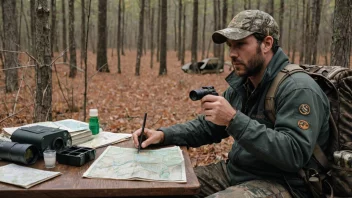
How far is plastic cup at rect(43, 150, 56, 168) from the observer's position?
6.37ft

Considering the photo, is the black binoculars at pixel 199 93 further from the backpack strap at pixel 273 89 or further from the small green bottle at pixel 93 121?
the small green bottle at pixel 93 121

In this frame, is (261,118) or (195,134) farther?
(195,134)

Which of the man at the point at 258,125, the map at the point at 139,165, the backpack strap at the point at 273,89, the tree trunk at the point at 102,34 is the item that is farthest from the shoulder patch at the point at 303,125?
the tree trunk at the point at 102,34

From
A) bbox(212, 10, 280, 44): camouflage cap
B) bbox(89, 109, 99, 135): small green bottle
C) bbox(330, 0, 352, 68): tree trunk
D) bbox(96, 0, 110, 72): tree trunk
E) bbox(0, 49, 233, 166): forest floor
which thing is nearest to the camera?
bbox(212, 10, 280, 44): camouflage cap

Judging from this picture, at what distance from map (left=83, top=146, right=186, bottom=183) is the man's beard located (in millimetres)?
816

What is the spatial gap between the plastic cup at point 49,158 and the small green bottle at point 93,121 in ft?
2.42

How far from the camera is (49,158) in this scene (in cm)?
194

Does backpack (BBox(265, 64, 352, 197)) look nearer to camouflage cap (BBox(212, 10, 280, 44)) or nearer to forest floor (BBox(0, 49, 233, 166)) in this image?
camouflage cap (BBox(212, 10, 280, 44))

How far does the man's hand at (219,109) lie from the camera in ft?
6.66

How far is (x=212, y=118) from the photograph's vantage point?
2.07m

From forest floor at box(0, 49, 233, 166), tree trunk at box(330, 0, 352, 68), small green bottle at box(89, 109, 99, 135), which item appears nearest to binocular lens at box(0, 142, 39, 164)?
small green bottle at box(89, 109, 99, 135)

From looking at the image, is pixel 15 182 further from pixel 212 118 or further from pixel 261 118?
pixel 261 118

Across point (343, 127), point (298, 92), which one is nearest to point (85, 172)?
point (298, 92)

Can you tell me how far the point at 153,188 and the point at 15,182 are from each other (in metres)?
0.75
